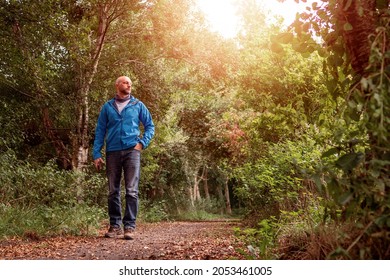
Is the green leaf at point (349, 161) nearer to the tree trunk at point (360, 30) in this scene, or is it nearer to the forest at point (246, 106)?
the forest at point (246, 106)

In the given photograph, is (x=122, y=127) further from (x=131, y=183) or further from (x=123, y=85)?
(x=131, y=183)

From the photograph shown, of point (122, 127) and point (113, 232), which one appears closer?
point (122, 127)

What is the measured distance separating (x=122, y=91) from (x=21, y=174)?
2.80m

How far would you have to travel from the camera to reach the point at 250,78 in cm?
1060

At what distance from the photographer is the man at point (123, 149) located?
5.89 metres

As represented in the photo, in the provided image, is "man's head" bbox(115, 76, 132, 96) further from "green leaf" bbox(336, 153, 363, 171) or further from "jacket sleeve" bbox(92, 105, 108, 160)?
"green leaf" bbox(336, 153, 363, 171)

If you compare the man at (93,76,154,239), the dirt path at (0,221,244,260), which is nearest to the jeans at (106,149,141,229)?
the man at (93,76,154,239)

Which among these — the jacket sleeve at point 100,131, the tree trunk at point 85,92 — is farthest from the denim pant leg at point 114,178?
the tree trunk at point 85,92

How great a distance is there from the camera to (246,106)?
41.4 feet

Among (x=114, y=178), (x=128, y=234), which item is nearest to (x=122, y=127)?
(x=114, y=178)

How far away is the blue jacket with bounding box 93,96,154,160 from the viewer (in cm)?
591

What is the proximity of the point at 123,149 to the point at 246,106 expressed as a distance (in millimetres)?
7201

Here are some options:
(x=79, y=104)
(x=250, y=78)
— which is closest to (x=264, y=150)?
(x=250, y=78)
